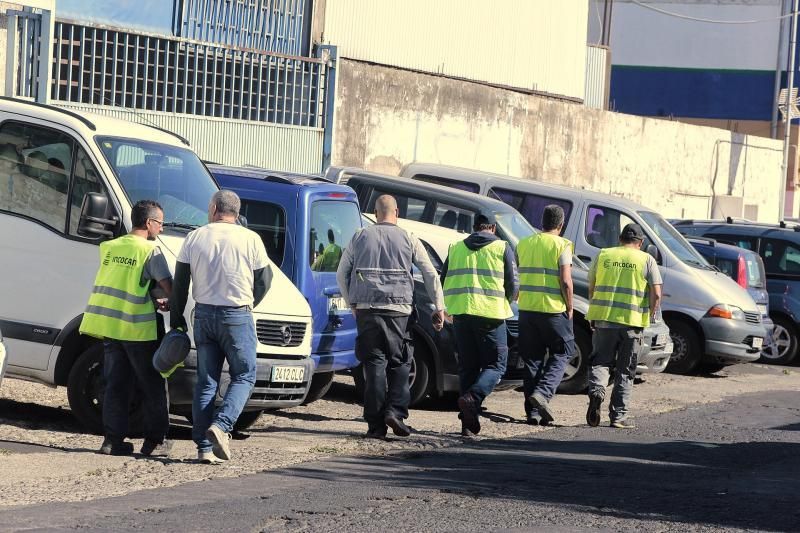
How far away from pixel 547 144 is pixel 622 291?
14.8m

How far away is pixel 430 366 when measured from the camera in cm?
1287

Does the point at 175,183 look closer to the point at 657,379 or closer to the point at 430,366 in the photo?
the point at 430,366

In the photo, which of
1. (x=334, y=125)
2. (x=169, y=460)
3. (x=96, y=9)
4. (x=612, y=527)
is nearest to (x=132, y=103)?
(x=96, y=9)

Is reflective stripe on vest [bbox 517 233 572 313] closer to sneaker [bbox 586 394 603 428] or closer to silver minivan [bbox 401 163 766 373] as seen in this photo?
sneaker [bbox 586 394 603 428]

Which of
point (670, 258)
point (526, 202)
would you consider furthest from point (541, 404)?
point (670, 258)

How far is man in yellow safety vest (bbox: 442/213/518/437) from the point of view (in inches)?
460

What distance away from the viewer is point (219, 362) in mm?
9516

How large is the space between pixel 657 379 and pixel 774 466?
7.42 metres

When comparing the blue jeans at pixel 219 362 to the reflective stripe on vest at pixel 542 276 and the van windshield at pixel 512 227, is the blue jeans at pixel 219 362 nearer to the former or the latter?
the reflective stripe on vest at pixel 542 276

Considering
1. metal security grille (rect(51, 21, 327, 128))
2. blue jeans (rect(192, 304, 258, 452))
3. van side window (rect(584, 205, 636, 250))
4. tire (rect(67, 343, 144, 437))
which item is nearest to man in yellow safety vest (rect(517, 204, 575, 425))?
blue jeans (rect(192, 304, 258, 452))

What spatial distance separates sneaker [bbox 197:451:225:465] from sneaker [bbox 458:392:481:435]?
2630 mm

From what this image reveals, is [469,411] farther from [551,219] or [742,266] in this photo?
[742,266]

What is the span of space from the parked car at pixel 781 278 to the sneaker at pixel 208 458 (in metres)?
13.2

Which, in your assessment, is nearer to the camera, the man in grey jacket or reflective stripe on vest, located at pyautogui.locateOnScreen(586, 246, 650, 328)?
the man in grey jacket
